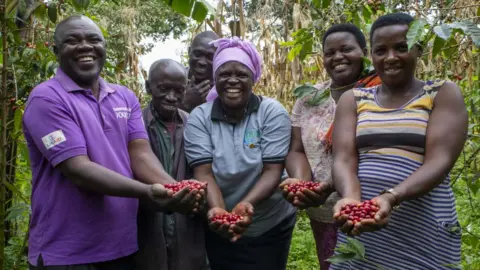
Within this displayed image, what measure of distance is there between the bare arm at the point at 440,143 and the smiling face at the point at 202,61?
169cm

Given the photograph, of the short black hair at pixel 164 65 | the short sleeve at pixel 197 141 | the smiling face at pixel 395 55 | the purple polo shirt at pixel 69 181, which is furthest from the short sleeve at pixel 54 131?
the smiling face at pixel 395 55

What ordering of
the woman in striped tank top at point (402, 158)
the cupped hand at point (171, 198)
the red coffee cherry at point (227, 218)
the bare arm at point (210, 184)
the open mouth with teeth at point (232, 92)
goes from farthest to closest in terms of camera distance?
the open mouth with teeth at point (232, 92), the bare arm at point (210, 184), the red coffee cherry at point (227, 218), the cupped hand at point (171, 198), the woman in striped tank top at point (402, 158)

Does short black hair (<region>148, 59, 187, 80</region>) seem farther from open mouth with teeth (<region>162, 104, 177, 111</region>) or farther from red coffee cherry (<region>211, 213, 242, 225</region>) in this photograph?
red coffee cherry (<region>211, 213, 242, 225</region>)

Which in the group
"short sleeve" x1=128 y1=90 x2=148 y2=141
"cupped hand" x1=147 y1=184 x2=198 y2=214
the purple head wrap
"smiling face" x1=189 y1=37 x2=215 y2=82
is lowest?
"cupped hand" x1=147 y1=184 x2=198 y2=214

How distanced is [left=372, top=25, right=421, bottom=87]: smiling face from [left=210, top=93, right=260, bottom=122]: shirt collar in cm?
81

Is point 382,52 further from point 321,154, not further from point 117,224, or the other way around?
point 117,224

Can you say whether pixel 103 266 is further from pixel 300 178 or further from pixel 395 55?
pixel 395 55

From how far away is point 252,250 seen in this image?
9.03 ft

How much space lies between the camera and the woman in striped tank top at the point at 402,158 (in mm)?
1927

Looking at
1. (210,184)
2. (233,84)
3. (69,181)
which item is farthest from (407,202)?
(69,181)

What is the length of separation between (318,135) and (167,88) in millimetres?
832

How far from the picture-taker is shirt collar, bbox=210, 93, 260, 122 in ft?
8.90

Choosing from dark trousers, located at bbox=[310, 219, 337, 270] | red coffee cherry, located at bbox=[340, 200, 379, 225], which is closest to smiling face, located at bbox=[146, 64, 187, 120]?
dark trousers, located at bbox=[310, 219, 337, 270]

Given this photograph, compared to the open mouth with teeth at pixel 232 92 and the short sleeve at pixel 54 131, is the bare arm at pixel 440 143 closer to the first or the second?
the open mouth with teeth at pixel 232 92
